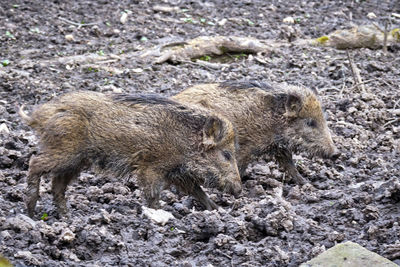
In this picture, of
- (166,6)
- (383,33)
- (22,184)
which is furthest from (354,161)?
(166,6)

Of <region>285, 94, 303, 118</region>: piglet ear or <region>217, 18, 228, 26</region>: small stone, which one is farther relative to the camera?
<region>217, 18, 228, 26</region>: small stone

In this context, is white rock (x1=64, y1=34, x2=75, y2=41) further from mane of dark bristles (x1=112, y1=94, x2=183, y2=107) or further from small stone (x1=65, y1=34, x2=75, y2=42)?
mane of dark bristles (x1=112, y1=94, x2=183, y2=107)

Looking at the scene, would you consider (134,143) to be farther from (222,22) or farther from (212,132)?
(222,22)

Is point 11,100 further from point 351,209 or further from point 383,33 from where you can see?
point 383,33

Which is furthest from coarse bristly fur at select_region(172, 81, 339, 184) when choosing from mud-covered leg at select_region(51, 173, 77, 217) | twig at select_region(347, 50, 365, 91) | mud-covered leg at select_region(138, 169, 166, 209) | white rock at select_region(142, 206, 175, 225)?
twig at select_region(347, 50, 365, 91)

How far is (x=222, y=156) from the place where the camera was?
5695mm

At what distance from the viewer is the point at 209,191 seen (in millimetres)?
6086

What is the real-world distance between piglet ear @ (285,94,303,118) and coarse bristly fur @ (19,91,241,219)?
3.53ft

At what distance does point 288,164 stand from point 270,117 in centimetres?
49

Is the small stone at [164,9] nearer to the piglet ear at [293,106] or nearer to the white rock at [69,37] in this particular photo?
the white rock at [69,37]

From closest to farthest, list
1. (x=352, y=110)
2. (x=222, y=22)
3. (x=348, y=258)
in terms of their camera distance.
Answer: (x=348, y=258), (x=352, y=110), (x=222, y=22)

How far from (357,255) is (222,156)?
201cm

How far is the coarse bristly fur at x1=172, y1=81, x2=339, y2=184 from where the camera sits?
6398 millimetres

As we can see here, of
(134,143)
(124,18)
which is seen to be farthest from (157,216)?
(124,18)
